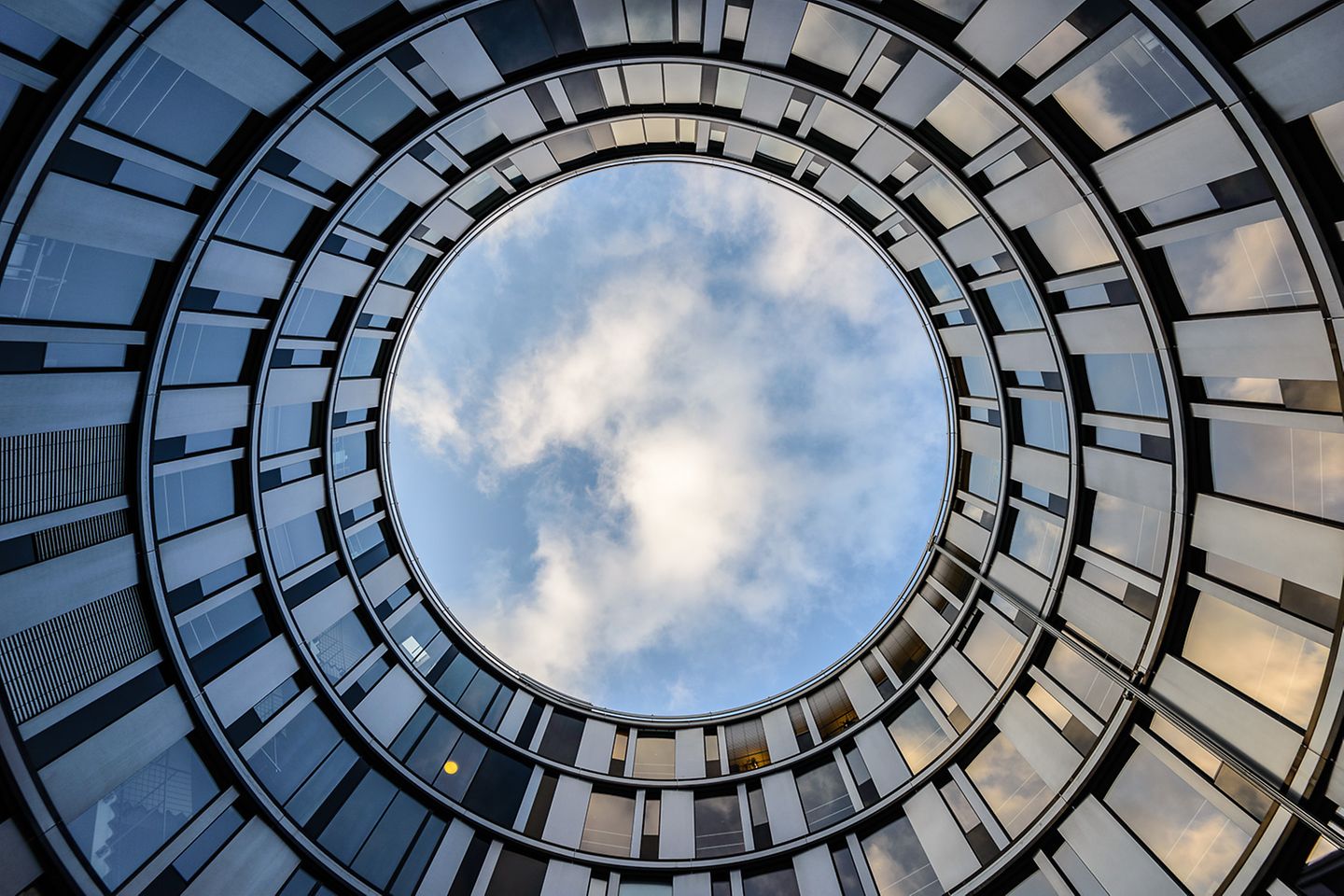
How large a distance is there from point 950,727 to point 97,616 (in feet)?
87.3

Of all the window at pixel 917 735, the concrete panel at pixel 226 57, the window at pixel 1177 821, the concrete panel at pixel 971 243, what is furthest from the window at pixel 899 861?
the concrete panel at pixel 226 57

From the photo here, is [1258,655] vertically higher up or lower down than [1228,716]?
higher up

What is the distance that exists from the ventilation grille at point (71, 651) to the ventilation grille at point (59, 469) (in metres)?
2.51

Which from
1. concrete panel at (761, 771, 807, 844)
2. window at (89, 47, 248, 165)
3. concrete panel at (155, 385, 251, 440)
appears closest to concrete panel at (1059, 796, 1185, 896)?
concrete panel at (761, 771, 807, 844)

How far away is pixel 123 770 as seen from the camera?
13477 millimetres

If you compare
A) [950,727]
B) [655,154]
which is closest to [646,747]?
[950,727]

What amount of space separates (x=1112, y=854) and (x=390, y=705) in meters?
23.8

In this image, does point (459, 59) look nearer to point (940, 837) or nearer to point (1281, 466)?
point (1281, 466)

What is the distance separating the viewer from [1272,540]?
13.0 meters

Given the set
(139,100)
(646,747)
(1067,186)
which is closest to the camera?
(139,100)

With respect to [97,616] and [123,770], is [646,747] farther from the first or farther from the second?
[97,616]

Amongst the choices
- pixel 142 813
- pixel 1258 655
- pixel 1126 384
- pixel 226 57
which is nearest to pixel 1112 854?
pixel 1258 655

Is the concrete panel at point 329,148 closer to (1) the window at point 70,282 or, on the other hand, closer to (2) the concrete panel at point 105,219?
(2) the concrete panel at point 105,219

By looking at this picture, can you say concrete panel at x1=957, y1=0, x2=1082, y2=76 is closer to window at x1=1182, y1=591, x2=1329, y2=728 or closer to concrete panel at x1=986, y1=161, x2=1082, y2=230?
concrete panel at x1=986, y1=161, x2=1082, y2=230
